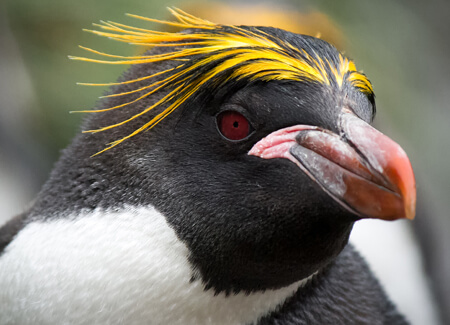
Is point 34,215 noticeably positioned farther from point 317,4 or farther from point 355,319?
point 317,4

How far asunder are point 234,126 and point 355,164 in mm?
309

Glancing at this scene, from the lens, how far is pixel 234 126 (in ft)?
4.79

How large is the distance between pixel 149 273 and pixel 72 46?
323 centimetres

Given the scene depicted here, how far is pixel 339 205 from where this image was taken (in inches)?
52.2

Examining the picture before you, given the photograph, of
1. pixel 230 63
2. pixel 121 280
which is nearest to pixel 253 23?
pixel 230 63

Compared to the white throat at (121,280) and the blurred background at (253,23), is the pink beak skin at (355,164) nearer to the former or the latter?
the white throat at (121,280)

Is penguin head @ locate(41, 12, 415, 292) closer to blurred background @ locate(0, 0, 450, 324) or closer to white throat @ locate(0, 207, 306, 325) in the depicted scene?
white throat @ locate(0, 207, 306, 325)

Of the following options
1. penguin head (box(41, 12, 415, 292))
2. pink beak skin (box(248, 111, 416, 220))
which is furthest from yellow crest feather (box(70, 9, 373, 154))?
pink beak skin (box(248, 111, 416, 220))

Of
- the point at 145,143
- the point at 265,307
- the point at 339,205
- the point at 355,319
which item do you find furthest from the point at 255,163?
the point at 355,319

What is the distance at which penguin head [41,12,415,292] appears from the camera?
133cm

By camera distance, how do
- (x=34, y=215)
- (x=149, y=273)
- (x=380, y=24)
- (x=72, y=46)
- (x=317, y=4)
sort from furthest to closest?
(x=380, y=24)
(x=317, y=4)
(x=72, y=46)
(x=34, y=215)
(x=149, y=273)

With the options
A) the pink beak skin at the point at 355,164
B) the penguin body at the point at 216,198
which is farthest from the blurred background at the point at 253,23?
the pink beak skin at the point at 355,164

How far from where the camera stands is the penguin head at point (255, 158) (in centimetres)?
133

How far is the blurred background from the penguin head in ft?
6.11
